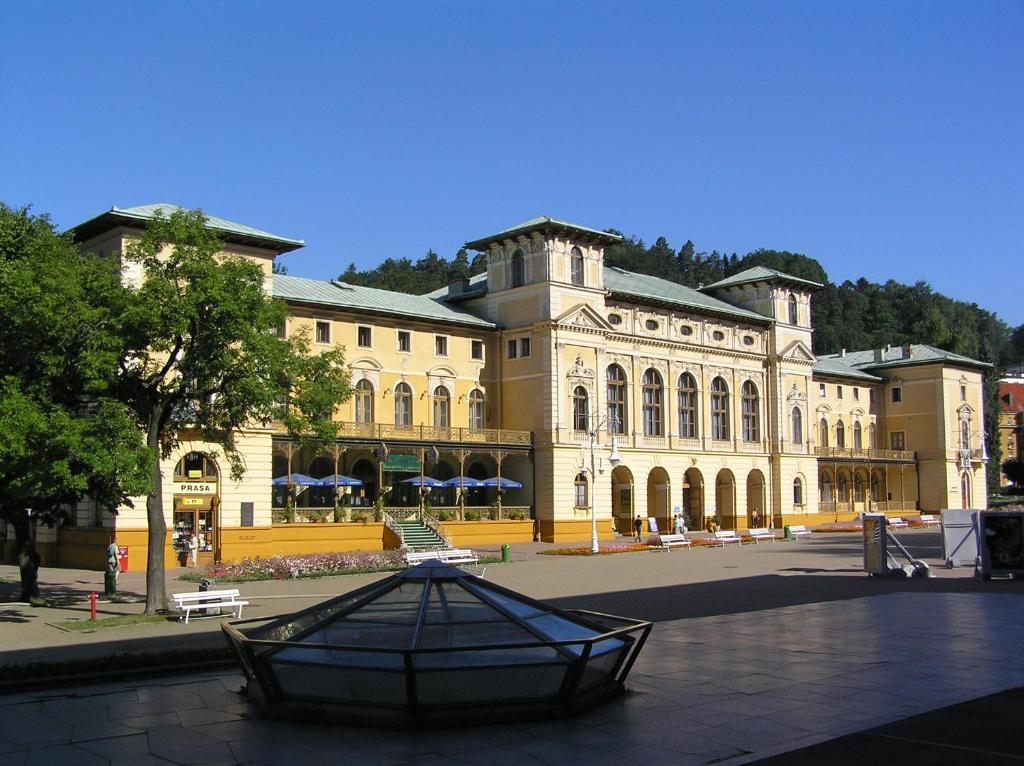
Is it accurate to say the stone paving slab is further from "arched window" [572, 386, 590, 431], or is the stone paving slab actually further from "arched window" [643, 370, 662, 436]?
"arched window" [643, 370, 662, 436]

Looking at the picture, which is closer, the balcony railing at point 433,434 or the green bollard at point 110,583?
the green bollard at point 110,583

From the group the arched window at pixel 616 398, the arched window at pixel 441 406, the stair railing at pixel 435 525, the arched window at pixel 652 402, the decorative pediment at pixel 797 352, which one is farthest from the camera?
the decorative pediment at pixel 797 352

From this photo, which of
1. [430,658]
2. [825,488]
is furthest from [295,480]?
[825,488]

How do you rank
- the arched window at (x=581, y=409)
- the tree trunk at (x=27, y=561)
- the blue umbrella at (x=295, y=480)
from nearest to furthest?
the tree trunk at (x=27, y=561) → the blue umbrella at (x=295, y=480) → the arched window at (x=581, y=409)

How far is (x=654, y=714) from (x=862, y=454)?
240ft

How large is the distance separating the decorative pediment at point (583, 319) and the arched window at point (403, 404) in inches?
347

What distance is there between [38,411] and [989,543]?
24460 millimetres

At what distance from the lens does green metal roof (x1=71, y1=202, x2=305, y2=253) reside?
40.7m

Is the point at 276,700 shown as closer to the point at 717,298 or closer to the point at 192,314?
the point at 192,314

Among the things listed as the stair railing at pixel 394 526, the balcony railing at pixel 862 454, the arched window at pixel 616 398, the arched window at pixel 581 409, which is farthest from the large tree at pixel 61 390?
the balcony railing at pixel 862 454

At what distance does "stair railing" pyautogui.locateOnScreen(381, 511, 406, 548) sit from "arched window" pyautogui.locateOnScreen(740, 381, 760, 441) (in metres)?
29.1

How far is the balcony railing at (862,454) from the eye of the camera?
77000 mm

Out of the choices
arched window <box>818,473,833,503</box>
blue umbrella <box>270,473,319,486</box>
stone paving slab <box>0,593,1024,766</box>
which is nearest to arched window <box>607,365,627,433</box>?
blue umbrella <box>270,473,319,486</box>

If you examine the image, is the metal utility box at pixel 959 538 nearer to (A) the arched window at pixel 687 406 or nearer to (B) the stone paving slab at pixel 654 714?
(B) the stone paving slab at pixel 654 714
